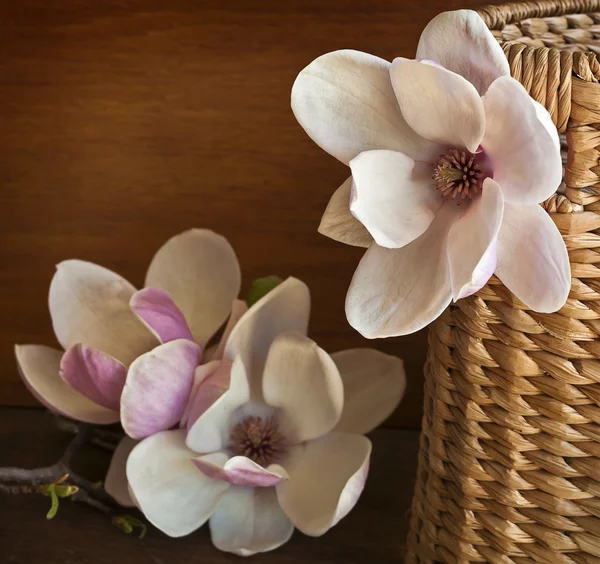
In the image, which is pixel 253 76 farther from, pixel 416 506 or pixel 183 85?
pixel 416 506

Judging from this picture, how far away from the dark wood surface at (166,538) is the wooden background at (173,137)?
0.11 m

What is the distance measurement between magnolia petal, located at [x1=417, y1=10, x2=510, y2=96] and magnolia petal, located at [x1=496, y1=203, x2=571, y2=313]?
60 mm

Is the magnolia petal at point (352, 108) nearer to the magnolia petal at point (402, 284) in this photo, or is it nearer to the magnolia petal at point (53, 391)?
the magnolia petal at point (402, 284)

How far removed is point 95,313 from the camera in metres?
0.59

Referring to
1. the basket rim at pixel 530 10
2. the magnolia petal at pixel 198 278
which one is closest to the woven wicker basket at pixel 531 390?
the basket rim at pixel 530 10

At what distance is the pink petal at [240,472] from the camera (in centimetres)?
50

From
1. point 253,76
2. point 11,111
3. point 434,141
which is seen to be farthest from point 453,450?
point 11,111

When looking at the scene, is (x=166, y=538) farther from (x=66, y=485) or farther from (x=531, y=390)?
(x=531, y=390)

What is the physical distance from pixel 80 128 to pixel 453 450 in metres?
0.43

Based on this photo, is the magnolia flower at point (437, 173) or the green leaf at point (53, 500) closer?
the magnolia flower at point (437, 173)

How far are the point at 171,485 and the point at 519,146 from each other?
1.12ft

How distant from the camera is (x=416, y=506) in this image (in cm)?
51

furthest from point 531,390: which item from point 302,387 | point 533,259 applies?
point 302,387

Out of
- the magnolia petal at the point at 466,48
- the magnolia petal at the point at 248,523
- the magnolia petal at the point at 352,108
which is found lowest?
the magnolia petal at the point at 248,523
